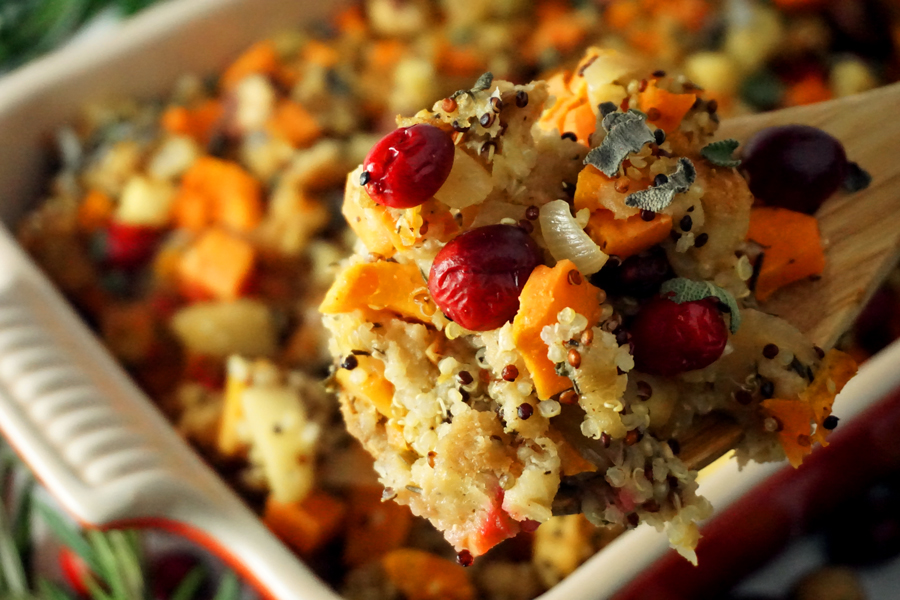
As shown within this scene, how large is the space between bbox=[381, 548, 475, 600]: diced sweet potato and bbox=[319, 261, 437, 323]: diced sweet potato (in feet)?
2.63

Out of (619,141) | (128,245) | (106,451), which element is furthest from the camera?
(128,245)

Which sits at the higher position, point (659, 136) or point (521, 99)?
point (521, 99)

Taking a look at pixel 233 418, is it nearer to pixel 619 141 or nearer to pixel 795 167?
pixel 619 141

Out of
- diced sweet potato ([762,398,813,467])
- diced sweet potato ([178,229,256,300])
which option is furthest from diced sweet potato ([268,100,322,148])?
diced sweet potato ([762,398,813,467])

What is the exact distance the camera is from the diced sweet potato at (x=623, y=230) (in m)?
1.14

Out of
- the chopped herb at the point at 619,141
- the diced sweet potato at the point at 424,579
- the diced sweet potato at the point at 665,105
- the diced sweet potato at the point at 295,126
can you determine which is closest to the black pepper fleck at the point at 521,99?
the chopped herb at the point at 619,141

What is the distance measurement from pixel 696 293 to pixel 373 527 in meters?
1.04

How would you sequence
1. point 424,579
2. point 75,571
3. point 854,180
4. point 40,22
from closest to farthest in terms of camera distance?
point 854,180 < point 424,579 < point 75,571 < point 40,22

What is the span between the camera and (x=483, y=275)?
3.55 feet

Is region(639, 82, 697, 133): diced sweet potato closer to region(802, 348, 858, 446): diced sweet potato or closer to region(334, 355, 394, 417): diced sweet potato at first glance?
region(802, 348, 858, 446): diced sweet potato

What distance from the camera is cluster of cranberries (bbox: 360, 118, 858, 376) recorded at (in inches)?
42.2

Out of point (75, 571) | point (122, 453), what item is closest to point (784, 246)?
point (122, 453)

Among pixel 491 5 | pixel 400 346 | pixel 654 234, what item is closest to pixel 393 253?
pixel 400 346

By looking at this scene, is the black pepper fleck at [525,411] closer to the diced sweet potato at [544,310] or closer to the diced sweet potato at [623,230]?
the diced sweet potato at [544,310]
